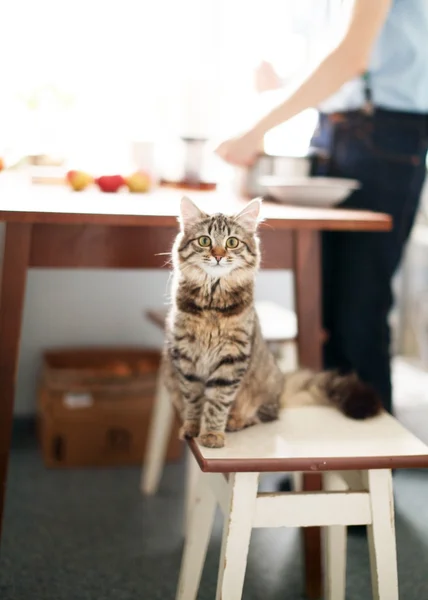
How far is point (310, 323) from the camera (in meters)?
1.74

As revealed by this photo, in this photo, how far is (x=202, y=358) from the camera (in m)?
1.43

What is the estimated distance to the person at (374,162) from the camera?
1.88 meters

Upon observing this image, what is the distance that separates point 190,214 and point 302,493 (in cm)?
56

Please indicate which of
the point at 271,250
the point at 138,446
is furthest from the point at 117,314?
the point at 271,250

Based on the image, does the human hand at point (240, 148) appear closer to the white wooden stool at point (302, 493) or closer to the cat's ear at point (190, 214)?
the cat's ear at point (190, 214)

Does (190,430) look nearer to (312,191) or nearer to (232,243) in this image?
(232,243)

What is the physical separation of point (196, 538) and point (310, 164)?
1.11m

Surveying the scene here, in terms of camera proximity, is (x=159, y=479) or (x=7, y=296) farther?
(x=159, y=479)

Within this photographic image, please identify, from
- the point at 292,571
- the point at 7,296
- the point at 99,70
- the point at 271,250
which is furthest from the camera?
the point at 99,70

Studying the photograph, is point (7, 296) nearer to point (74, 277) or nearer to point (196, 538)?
point (196, 538)

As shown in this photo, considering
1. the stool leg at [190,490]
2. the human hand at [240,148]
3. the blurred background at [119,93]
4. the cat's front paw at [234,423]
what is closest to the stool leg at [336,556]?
the cat's front paw at [234,423]

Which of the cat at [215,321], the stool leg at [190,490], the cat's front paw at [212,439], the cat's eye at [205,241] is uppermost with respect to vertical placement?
the cat's eye at [205,241]

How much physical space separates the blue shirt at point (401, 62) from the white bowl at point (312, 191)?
240 millimetres

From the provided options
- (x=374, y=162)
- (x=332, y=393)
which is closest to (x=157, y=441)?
(x=332, y=393)
